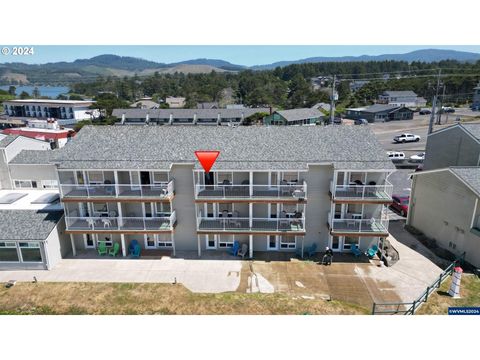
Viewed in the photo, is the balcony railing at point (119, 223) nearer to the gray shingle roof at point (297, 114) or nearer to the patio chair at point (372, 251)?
the patio chair at point (372, 251)

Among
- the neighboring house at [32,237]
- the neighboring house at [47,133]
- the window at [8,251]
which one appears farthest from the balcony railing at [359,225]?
the neighboring house at [47,133]

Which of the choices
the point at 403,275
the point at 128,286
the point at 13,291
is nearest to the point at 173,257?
the point at 128,286

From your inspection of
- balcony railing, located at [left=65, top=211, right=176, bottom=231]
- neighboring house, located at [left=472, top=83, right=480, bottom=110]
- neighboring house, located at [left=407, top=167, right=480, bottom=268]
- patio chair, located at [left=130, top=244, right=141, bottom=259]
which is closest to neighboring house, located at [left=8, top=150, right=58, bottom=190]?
balcony railing, located at [left=65, top=211, right=176, bottom=231]

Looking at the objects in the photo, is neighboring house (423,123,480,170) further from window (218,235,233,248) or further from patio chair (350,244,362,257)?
window (218,235,233,248)

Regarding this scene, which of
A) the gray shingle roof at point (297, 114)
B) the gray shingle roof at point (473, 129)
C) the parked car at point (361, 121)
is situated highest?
the gray shingle roof at point (473, 129)

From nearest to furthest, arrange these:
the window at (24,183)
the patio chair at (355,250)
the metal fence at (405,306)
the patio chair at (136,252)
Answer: the metal fence at (405,306), the patio chair at (355,250), the patio chair at (136,252), the window at (24,183)

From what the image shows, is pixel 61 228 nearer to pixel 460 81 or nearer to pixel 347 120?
pixel 347 120

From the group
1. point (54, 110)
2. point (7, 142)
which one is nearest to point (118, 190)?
point (7, 142)
